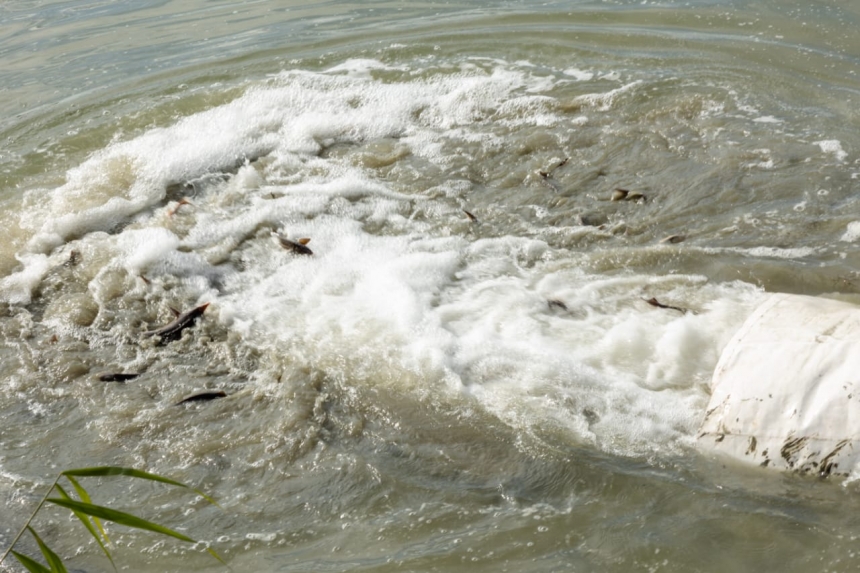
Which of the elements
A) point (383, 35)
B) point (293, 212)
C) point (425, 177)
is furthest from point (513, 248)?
point (383, 35)

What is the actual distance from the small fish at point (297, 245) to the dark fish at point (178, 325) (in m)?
0.78

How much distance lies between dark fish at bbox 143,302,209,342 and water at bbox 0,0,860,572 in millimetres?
71

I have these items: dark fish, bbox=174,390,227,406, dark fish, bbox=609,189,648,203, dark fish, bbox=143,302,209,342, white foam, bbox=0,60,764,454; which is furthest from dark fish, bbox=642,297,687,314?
dark fish, bbox=143,302,209,342

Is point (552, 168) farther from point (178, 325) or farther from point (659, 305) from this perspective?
point (178, 325)

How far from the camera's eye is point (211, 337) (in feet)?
15.5

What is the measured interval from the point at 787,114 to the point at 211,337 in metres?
4.68

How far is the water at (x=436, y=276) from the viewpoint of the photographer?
3301 mm

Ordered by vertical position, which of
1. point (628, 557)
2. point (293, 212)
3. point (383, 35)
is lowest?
point (628, 557)

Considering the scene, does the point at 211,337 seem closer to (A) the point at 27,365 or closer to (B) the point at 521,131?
(A) the point at 27,365

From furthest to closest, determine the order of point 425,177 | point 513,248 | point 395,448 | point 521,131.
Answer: point 521,131
point 425,177
point 513,248
point 395,448

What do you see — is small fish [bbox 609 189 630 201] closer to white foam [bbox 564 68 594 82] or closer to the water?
the water

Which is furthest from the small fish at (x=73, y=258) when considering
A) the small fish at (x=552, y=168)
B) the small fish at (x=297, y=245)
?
the small fish at (x=552, y=168)

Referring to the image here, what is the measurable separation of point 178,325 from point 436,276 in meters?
1.58

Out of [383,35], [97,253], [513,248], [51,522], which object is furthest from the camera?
[383,35]
